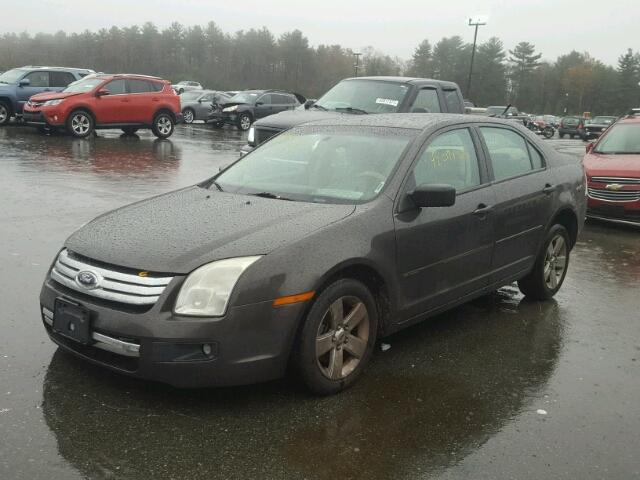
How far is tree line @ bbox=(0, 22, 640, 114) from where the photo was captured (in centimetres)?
9806

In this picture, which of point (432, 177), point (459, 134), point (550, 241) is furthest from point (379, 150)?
point (550, 241)

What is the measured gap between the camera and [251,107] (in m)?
28.1

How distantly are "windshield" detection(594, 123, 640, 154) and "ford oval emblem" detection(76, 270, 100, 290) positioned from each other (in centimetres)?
965

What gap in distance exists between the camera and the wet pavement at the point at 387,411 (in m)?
3.11

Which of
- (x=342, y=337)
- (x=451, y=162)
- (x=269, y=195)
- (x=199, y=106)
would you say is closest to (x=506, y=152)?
(x=451, y=162)

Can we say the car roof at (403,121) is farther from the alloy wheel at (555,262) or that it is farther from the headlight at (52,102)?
the headlight at (52,102)

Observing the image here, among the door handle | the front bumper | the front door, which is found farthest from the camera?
the door handle

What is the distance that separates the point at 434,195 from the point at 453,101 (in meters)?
7.36

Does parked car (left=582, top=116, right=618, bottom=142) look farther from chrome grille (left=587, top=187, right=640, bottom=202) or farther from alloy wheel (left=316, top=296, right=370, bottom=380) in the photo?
alloy wheel (left=316, top=296, right=370, bottom=380)

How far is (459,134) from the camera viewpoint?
16.3 feet

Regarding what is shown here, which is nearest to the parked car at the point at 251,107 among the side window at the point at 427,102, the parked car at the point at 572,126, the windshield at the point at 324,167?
the side window at the point at 427,102

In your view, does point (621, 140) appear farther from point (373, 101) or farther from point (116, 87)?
point (116, 87)

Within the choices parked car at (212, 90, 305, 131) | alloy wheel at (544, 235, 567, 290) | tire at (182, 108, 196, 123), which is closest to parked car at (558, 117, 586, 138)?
parked car at (212, 90, 305, 131)

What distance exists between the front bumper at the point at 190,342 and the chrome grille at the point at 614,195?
7.76 meters
